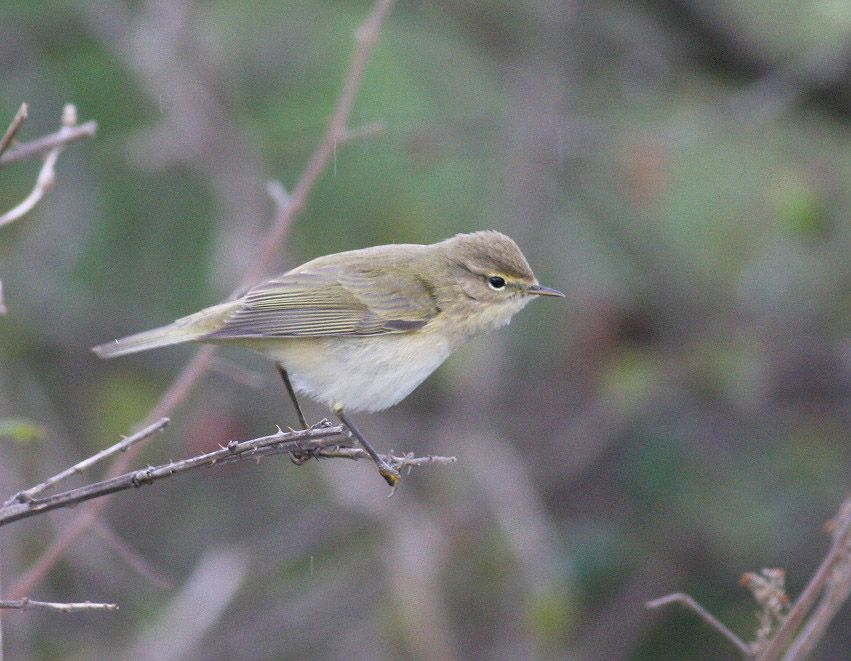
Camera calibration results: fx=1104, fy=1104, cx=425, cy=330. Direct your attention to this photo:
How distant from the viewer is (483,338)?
20.2 feet

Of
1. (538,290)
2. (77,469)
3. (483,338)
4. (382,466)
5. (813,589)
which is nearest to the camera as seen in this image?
(77,469)

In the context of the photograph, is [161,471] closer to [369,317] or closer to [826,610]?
[826,610]

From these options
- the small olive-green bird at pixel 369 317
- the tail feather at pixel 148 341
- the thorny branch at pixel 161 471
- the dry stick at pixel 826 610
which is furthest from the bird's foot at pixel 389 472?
the dry stick at pixel 826 610

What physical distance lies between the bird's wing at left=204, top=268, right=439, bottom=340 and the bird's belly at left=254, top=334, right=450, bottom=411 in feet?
0.15

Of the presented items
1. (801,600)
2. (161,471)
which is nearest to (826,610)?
(801,600)

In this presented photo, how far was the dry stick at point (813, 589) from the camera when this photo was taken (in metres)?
2.53

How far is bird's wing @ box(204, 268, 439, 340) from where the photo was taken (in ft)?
11.5

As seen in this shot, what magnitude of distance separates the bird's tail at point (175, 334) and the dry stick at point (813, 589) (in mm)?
1802

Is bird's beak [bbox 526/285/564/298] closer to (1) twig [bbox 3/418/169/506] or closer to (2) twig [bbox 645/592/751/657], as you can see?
(2) twig [bbox 645/592/751/657]

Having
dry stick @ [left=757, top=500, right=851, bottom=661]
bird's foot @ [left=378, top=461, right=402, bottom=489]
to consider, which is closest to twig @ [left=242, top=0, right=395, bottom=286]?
bird's foot @ [left=378, top=461, right=402, bottom=489]

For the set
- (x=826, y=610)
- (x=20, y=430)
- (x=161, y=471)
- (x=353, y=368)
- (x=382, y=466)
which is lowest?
(x=826, y=610)

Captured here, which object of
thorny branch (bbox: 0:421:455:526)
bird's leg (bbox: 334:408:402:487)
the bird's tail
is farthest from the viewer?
the bird's tail

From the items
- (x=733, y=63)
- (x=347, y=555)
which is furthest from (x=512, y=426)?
(x=733, y=63)

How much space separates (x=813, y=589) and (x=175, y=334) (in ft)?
6.50
